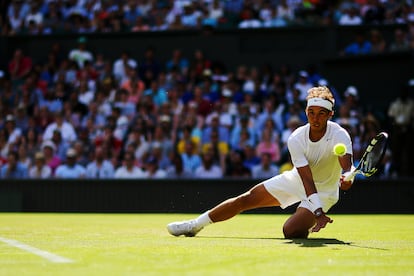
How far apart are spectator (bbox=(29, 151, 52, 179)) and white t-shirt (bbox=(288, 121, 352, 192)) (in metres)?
9.43

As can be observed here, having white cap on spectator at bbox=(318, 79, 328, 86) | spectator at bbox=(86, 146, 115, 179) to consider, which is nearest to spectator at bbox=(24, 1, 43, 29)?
spectator at bbox=(86, 146, 115, 179)

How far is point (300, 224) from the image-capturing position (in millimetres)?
8500

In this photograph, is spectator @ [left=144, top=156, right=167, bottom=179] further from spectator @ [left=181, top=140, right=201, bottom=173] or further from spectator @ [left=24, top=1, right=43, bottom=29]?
spectator @ [left=24, top=1, right=43, bottom=29]

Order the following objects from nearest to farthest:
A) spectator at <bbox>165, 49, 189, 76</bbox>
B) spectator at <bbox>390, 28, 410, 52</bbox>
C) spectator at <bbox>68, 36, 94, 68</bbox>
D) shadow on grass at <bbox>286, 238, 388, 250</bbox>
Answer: shadow on grass at <bbox>286, 238, 388, 250</bbox> < spectator at <bbox>390, 28, 410, 52</bbox> < spectator at <bbox>165, 49, 189, 76</bbox> < spectator at <bbox>68, 36, 94, 68</bbox>

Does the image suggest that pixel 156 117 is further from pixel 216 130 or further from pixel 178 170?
pixel 178 170

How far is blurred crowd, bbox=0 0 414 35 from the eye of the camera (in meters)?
19.7

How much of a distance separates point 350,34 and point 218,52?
10.4ft

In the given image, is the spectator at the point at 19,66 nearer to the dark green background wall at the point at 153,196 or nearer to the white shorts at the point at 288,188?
the dark green background wall at the point at 153,196

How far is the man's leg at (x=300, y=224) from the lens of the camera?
8477 mm

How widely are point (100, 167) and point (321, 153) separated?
9223 mm

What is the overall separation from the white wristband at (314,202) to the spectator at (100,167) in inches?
367

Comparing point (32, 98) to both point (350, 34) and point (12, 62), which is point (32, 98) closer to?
point (12, 62)

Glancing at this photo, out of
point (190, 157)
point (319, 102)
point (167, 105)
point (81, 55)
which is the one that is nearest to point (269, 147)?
point (190, 157)

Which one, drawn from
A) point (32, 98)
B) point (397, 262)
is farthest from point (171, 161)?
point (397, 262)
